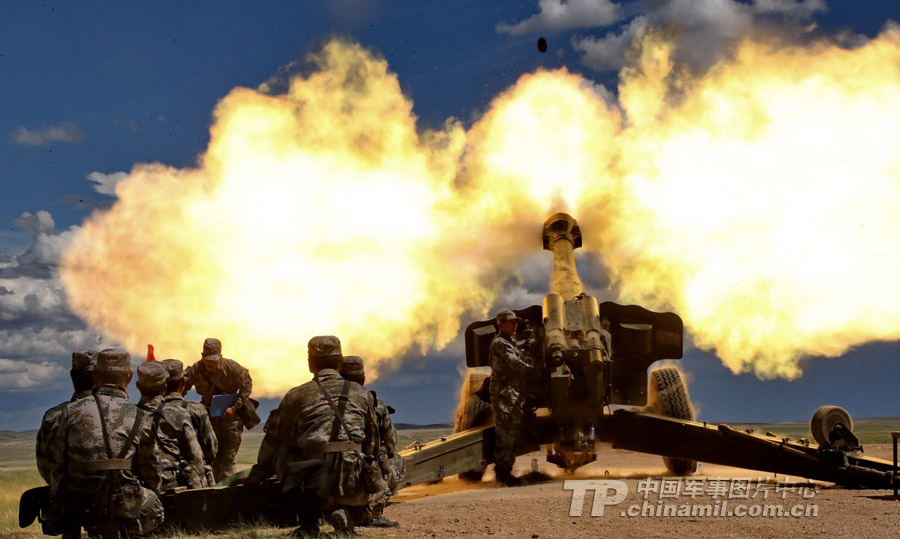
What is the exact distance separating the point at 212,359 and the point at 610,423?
585cm

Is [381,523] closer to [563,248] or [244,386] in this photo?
[244,386]

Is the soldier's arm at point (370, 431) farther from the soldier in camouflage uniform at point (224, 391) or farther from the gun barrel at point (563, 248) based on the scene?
the gun barrel at point (563, 248)

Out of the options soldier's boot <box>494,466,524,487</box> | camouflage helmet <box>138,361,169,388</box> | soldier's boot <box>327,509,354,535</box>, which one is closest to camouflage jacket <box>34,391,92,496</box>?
camouflage helmet <box>138,361,169,388</box>

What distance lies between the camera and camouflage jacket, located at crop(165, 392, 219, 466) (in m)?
8.11

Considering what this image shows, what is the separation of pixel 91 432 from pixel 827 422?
9.24 metres

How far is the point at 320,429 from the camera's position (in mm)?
7480

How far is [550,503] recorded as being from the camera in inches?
412

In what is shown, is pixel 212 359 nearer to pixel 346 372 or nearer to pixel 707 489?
pixel 346 372

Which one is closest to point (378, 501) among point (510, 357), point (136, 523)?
point (136, 523)

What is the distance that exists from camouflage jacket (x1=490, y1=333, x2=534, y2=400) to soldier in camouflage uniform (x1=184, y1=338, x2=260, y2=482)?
3308 millimetres

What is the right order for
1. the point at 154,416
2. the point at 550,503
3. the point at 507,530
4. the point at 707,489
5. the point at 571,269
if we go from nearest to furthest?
1. the point at 154,416
2. the point at 507,530
3. the point at 550,503
4. the point at 707,489
5. the point at 571,269

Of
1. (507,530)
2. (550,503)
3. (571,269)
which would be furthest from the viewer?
(571,269)

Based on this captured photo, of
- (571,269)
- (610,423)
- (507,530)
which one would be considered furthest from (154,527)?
(571,269)

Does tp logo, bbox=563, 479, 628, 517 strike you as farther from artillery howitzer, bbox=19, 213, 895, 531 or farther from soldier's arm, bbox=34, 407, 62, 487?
soldier's arm, bbox=34, 407, 62, 487
